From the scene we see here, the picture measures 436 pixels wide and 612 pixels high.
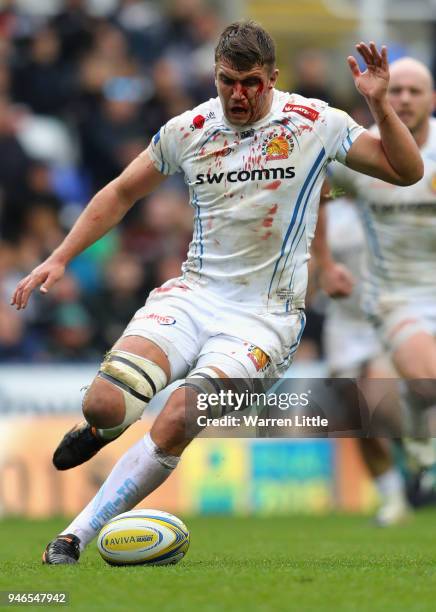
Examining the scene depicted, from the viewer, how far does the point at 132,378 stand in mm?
6344

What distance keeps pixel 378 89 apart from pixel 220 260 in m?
1.16

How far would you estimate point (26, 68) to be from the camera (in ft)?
51.4

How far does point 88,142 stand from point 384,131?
9.46 meters

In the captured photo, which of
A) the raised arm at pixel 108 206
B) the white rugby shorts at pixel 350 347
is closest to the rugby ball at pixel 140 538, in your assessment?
the raised arm at pixel 108 206

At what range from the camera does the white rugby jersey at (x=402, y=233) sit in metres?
9.16

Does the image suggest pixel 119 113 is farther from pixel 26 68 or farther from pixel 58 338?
pixel 58 338

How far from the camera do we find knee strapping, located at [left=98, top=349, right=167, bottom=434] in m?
6.34

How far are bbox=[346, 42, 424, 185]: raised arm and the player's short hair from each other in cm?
41

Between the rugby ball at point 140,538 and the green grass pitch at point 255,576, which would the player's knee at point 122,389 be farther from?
the green grass pitch at point 255,576

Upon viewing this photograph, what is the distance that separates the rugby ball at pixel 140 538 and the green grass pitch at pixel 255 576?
10 centimetres

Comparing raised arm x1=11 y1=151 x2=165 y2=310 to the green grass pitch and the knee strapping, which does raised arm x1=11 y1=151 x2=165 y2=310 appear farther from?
the green grass pitch

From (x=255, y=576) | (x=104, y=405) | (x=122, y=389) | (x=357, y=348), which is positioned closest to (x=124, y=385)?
(x=122, y=389)

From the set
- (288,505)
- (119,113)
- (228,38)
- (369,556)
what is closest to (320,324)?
(288,505)

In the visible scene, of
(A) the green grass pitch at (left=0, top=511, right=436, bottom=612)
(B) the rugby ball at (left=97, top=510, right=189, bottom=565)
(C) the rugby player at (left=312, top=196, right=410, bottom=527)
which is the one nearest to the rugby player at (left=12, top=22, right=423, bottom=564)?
(B) the rugby ball at (left=97, top=510, right=189, bottom=565)
